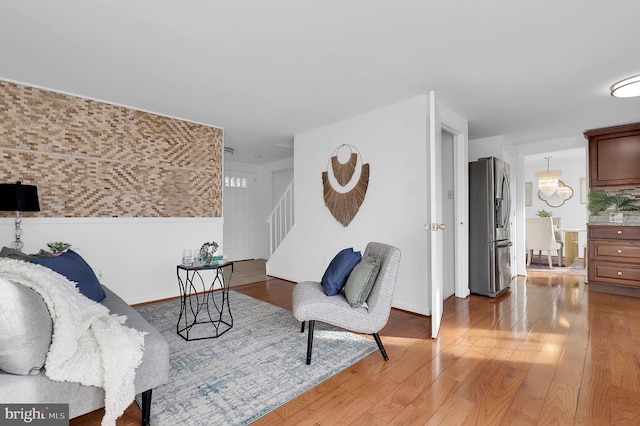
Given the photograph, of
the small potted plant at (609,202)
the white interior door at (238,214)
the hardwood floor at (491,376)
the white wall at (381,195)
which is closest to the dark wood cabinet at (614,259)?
the small potted plant at (609,202)

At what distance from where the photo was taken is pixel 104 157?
11.6 ft

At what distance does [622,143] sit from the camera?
4.36 meters

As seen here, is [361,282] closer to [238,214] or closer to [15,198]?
[15,198]

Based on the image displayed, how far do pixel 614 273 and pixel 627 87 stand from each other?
8.70ft

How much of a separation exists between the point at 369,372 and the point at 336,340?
0.54 metres

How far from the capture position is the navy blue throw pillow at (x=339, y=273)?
256 cm

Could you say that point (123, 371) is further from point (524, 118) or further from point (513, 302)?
point (524, 118)

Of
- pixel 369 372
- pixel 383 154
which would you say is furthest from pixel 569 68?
pixel 369 372

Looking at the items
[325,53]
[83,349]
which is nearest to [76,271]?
[83,349]

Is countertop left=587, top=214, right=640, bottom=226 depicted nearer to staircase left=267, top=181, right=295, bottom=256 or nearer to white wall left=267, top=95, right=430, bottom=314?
white wall left=267, top=95, right=430, bottom=314

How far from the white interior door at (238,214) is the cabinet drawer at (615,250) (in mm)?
6377

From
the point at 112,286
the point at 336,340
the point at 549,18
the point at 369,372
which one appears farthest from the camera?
the point at 112,286

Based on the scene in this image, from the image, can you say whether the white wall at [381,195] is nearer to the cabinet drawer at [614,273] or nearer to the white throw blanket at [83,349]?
the white throw blanket at [83,349]

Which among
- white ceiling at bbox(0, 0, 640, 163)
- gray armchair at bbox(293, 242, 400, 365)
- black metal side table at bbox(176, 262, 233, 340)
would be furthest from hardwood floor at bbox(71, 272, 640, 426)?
white ceiling at bbox(0, 0, 640, 163)
